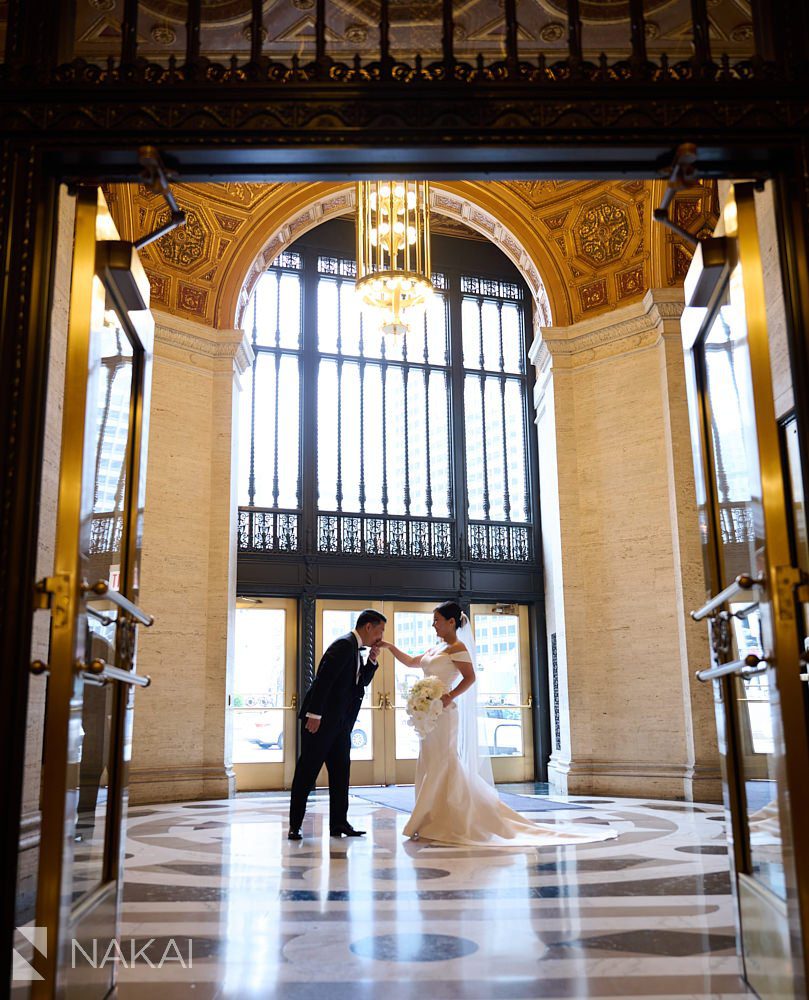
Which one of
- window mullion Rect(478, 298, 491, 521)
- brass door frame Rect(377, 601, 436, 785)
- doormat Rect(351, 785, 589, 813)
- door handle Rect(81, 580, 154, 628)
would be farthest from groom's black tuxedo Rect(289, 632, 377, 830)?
window mullion Rect(478, 298, 491, 521)

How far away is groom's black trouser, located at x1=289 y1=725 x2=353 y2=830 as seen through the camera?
7.20 metres

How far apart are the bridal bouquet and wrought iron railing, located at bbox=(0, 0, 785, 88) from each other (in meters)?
4.59

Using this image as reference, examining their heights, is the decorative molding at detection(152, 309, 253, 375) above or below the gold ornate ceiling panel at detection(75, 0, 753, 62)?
above

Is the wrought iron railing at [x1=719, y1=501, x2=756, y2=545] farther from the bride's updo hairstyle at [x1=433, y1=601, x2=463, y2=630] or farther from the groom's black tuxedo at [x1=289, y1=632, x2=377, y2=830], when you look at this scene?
the bride's updo hairstyle at [x1=433, y1=601, x2=463, y2=630]

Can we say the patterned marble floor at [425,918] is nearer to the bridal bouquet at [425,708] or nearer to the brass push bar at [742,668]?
the bridal bouquet at [425,708]

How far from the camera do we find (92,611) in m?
2.88

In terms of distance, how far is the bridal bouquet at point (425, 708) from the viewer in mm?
7340

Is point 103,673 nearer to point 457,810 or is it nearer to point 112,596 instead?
point 112,596

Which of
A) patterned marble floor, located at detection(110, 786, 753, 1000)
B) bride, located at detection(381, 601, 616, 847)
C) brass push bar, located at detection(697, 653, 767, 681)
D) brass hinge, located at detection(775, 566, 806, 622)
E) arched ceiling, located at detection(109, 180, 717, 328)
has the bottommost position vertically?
patterned marble floor, located at detection(110, 786, 753, 1000)

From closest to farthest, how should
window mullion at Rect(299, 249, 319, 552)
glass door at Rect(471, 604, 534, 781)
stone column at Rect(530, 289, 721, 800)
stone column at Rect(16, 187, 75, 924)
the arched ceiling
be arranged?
stone column at Rect(16, 187, 75, 924), stone column at Rect(530, 289, 721, 800), the arched ceiling, window mullion at Rect(299, 249, 319, 552), glass door at Rect(471, 604, 534, 781)

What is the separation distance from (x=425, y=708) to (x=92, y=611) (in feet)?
15.7

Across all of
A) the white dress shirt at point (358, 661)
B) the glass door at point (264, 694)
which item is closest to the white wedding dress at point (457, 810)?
the white dress shirt at point (358, 661)

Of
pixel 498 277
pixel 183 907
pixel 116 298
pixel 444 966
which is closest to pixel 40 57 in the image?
pixel 116 298

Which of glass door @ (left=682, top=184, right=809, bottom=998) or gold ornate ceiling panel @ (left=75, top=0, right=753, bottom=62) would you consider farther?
gold ornate ceiling panel @ (left=75, top=0, right=753, bottom=62)
